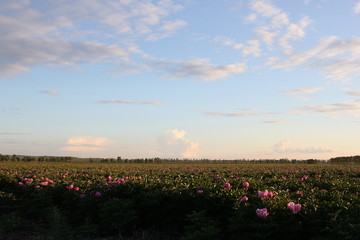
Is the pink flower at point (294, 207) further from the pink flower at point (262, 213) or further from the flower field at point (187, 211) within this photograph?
the pink flower at point (262, 213)

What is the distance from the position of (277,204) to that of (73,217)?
7013mm

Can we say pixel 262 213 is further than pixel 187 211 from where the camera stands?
No

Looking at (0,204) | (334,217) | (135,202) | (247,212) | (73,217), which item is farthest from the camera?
(0,204)

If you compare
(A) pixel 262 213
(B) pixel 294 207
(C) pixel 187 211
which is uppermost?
(B) pixel 294 207

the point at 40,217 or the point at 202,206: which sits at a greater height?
the point at 202,206

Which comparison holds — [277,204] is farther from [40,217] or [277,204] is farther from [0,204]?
[0,204]

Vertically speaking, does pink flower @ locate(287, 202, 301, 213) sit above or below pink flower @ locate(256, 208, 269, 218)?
above

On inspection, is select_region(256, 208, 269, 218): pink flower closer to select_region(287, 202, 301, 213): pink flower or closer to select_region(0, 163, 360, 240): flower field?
select_region(0, 163, 360, 240): flower field

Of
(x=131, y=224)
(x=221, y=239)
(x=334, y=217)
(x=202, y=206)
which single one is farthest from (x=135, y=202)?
(x=334, y=217)

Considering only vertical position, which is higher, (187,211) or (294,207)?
(294,207)

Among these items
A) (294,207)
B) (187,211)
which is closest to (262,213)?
(294,207)

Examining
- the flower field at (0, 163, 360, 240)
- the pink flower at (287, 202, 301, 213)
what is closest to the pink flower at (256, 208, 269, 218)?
the flower field at (0, 163, 360, 240)

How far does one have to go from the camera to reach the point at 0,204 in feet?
44.0

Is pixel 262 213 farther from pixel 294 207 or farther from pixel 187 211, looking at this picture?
pixel 187 211
